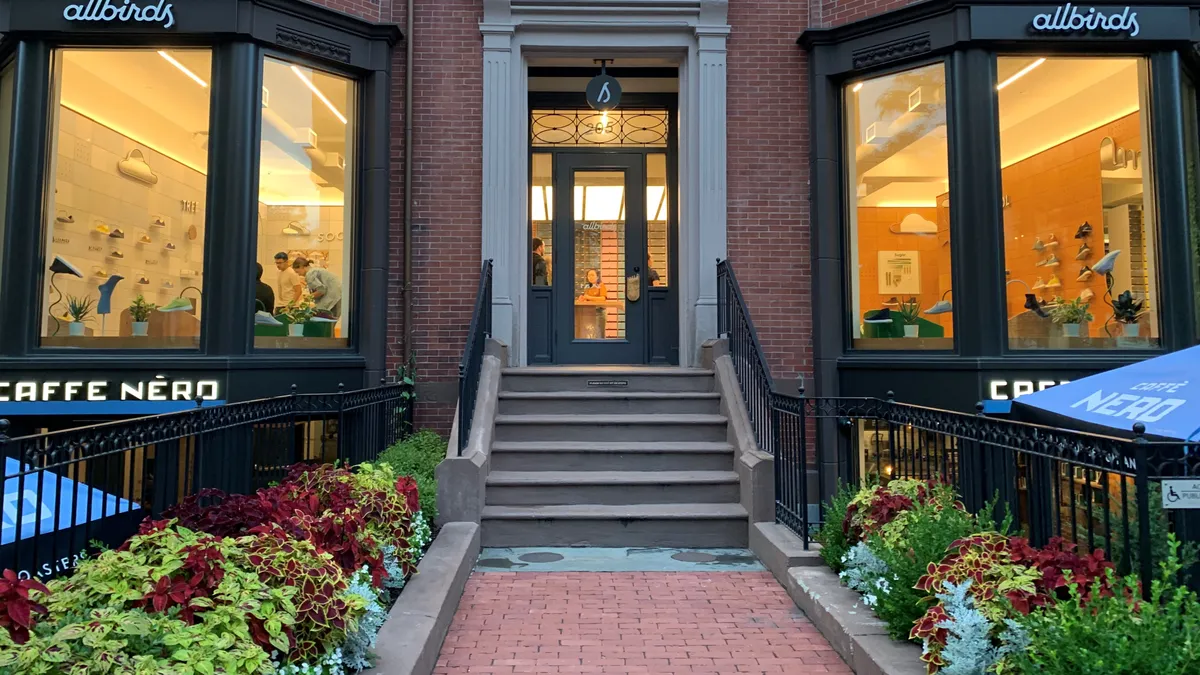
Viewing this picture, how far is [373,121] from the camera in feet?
28.8

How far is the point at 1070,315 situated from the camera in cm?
802

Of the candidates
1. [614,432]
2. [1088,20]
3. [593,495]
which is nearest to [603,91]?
[614,432]

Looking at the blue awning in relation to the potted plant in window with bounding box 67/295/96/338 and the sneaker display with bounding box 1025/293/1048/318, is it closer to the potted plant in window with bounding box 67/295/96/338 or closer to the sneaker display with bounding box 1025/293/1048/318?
the potted plant in window with bounding box 67/295/96/338

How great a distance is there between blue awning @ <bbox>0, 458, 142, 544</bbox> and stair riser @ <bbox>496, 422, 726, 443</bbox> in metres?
3.60

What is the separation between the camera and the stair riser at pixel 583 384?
26.3 ft

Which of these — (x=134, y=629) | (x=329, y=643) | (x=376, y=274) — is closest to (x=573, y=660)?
(x=329, y=643)

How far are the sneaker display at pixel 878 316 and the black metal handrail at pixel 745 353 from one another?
5.37ft

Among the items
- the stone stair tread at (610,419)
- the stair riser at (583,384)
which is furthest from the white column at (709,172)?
the stone stair tread at (610,419)

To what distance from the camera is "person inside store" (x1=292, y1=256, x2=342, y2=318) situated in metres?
8.44

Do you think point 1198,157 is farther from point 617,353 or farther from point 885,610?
point 885,610

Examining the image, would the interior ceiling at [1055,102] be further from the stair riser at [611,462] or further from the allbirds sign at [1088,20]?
the stair riser at [611,462]

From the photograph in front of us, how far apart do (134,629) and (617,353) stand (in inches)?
303

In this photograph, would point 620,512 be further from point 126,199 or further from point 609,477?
point 126,199

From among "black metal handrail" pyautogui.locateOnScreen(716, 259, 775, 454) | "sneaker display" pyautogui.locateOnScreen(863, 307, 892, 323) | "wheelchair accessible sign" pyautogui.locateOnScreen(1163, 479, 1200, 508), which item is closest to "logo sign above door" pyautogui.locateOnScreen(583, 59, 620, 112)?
"black metal handrail" pyautogui.locateOnScreen(716, 259, 775, 454)
